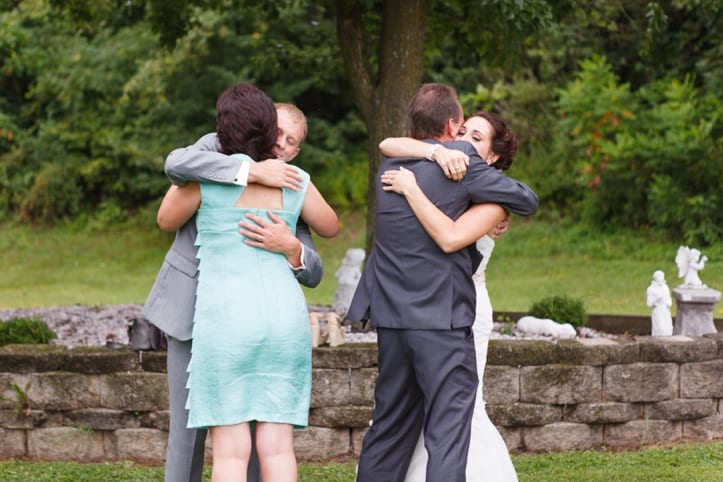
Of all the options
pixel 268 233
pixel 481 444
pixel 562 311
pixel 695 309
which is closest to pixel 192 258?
pixel 268 233

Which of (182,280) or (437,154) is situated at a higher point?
(437,154)

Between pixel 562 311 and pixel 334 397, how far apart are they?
2202mm

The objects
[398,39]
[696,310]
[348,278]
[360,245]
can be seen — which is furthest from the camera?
[360,245]

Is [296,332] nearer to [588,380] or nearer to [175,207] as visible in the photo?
[175,207]

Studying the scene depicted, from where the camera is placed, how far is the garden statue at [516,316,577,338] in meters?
7.03

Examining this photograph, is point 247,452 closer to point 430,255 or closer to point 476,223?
point 430,255

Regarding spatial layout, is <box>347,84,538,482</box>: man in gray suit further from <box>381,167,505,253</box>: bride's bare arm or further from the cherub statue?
the cherub statue

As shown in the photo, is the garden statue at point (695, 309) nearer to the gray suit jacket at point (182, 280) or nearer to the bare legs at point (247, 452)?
the gray suit jacket at point (182, 280)

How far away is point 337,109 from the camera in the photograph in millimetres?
18078

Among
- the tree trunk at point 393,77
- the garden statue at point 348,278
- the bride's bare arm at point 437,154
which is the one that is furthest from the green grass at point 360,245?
the bride's bare arm at point 437,154

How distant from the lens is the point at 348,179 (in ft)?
54.9

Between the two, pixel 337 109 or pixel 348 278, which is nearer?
pixel 348 278

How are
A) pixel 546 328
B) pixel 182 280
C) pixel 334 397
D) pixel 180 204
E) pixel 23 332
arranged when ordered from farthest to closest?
pixel 546 328
pixel 23 332
pixel 334 397
pixel 182 280
pixel 180 204

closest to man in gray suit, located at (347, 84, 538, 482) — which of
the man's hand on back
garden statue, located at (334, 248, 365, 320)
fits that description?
the man's hand on back
